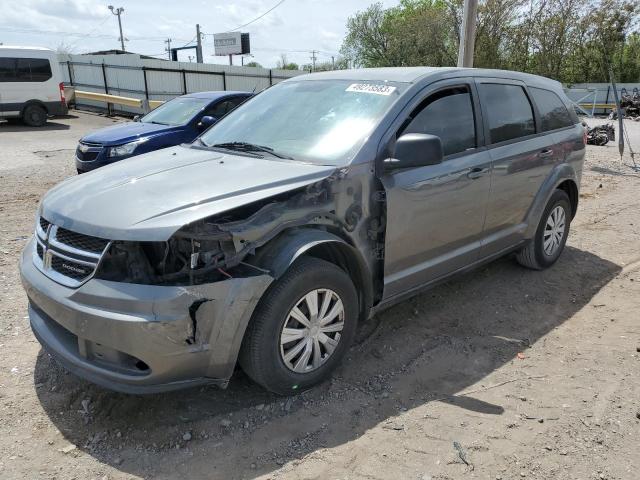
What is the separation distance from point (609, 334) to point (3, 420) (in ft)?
13.4

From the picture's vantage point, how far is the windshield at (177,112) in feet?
28.4

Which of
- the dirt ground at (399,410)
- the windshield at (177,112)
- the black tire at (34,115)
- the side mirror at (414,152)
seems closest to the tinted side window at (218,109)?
the windshield at (177,112)

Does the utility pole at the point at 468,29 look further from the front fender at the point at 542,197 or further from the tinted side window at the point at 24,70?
the tinted side window at the point at 24,70

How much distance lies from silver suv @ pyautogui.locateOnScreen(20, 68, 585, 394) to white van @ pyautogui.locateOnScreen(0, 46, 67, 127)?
636 inches

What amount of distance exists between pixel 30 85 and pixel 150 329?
18116 mm

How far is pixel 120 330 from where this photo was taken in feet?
8.11

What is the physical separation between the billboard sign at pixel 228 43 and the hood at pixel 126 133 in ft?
123

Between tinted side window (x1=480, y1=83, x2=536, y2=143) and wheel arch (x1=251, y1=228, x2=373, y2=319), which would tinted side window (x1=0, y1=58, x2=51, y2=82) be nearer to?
tinted side window (x1=480, y1=83, x2=536, y2=143)

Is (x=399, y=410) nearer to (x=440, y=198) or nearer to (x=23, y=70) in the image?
(x=440, y=198)

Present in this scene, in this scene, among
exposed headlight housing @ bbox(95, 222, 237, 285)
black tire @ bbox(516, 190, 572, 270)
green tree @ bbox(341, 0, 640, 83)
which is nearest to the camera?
exposed headlight housing @ bbox(95, 222, 237, 285)

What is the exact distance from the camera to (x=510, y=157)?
14.1 feet

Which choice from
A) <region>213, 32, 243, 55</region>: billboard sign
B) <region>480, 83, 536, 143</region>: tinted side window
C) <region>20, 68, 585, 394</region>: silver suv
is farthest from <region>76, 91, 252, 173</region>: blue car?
<region>213, 32, 243, 55</region>: billboard sign

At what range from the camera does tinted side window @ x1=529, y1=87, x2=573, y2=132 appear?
Result: 192 inches

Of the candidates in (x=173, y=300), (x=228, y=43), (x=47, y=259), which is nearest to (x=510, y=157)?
(x=173, y=300)
